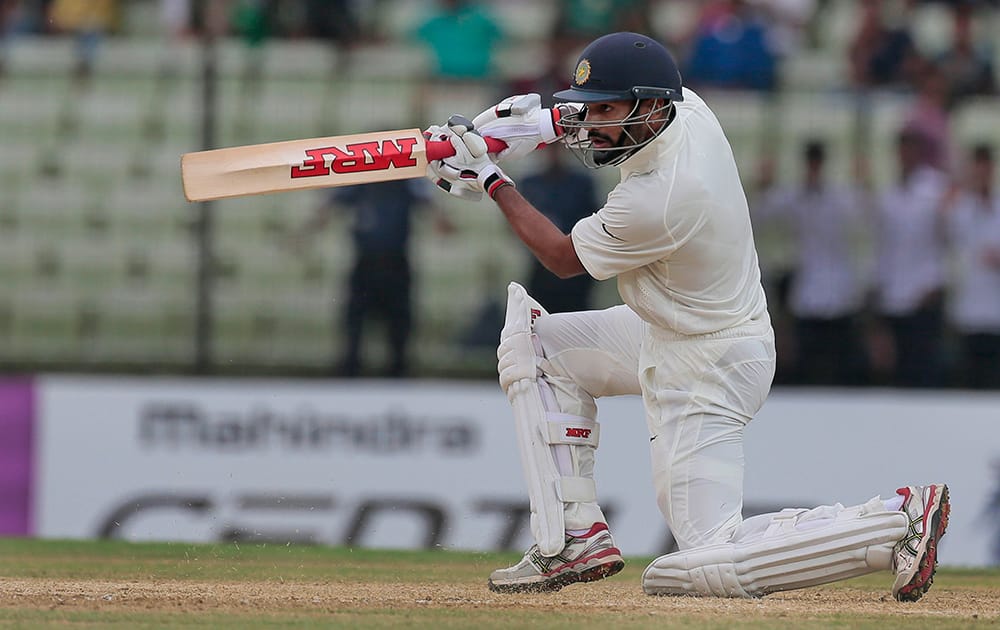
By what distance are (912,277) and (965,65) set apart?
5.02 ft

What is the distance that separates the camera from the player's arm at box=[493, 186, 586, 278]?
4.89 m

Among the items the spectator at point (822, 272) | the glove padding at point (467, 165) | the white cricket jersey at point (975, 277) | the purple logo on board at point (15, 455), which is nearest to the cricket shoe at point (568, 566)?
the glove padding at point (467, 165)

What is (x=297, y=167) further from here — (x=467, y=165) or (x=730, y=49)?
(x=730, y=49)

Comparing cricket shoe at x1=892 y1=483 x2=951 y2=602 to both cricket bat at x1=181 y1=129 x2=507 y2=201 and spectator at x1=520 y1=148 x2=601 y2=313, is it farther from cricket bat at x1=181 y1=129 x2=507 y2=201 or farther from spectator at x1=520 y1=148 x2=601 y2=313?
spectator at x1=520 y1=148 x2=601 y2=313

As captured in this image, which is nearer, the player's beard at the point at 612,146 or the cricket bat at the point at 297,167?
the player's beard at the point at 612,146

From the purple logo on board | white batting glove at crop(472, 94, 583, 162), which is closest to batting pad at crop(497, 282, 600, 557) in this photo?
white batting glove at crop(472, 94, 583, 162)

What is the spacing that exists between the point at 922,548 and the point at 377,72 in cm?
503

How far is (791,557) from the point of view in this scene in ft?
15.1

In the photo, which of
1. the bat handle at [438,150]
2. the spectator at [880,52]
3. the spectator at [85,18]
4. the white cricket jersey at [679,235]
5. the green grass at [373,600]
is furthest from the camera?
the spectator at [85,18]

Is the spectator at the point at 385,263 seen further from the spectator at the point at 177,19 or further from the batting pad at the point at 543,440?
the batting pad at the point at 543,440

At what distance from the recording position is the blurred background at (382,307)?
8203mm

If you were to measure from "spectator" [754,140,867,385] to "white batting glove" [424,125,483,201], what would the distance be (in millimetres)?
3730

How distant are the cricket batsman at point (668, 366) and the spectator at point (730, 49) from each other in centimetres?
424

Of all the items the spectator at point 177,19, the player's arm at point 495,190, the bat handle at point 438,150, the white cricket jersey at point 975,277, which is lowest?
the white cricket jersey at point 975,277
